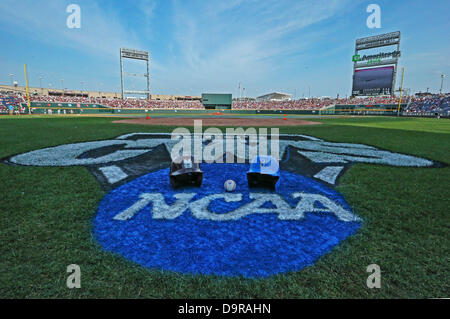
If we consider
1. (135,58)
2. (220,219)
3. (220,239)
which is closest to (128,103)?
(135,58)

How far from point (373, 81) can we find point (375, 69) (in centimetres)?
274

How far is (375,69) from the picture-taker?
50.2 metres

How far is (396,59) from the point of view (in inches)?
1879

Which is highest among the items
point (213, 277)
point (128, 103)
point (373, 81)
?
point (373, 81)

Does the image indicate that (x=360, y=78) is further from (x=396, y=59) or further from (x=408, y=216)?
(x=408, y=216)

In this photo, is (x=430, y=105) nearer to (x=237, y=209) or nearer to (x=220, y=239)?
(x=237, y=209)

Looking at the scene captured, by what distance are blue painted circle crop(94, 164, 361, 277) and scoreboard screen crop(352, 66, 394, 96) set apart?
57223 millimetres

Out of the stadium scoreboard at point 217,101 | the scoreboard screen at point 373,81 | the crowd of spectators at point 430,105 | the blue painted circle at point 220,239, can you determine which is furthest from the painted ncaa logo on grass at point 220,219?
the stadium scoreboard at point 217,101

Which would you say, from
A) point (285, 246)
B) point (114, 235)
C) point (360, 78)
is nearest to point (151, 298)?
point (114, 235)

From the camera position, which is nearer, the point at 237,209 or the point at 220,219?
the point at 220,219

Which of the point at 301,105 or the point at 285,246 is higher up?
the point at 301,105

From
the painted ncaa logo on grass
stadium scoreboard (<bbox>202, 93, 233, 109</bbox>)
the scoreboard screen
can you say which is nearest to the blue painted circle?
the painted ncaa logo on grass

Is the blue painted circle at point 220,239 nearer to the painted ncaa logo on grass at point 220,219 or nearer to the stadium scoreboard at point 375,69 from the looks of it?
the painted ncaa logo on grass at point 220,219
